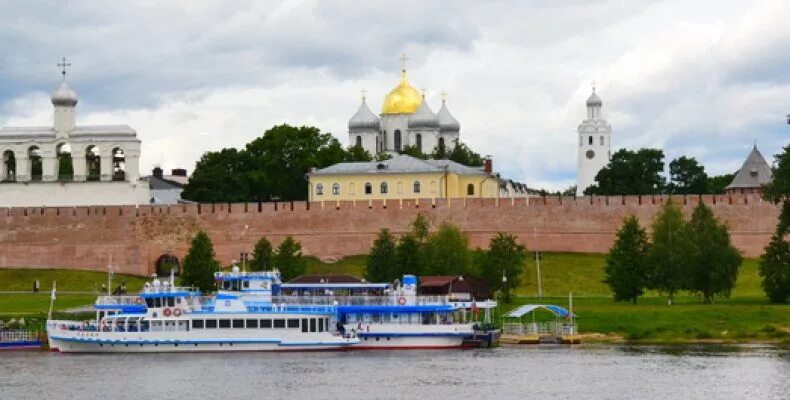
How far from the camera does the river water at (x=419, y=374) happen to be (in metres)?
55.8

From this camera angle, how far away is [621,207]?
98688 millimetres

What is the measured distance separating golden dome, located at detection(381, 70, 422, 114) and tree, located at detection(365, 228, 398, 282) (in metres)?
48.3

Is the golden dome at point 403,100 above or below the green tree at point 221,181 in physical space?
above

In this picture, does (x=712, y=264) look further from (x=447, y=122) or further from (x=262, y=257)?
(x=447, y=122)

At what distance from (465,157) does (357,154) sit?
7.75 m

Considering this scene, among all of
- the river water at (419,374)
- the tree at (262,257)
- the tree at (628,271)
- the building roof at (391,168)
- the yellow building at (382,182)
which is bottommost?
the river water at (419,374)

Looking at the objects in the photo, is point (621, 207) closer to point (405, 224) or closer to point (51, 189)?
point (405, 224)

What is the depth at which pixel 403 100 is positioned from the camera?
5212 inches

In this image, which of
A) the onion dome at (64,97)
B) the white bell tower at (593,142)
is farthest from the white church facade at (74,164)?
the white bell tower at (593,142)

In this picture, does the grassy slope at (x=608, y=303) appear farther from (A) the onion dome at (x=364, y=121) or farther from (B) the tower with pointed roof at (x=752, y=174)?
(A) the onion dome at (x=364, y=121)

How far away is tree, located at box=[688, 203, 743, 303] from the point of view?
77062 mm

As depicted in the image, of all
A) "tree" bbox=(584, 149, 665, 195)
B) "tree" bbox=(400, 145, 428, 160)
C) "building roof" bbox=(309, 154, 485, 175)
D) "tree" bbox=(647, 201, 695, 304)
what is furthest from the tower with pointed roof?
"tree" bbox=(647, 201, 695, 304)

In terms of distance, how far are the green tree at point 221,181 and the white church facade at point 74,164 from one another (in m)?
9.71

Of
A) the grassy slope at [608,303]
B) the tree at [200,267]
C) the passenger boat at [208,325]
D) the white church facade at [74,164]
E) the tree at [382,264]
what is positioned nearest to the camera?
the passenger boat at [208,325]
